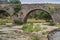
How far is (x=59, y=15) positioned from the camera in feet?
110

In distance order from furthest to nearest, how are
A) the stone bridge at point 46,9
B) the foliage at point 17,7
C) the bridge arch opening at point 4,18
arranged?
the bridge arch opening at point 4,18, the foliage at point 17,7, the stone bridge at point 46,9

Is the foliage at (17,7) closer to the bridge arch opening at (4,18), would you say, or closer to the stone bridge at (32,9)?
the stone bridge at (32,9)

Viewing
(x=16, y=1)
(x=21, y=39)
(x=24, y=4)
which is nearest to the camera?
(x=21, y=39)

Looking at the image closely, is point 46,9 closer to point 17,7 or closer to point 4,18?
point 17,7

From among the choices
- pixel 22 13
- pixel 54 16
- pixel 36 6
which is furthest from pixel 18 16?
pixel 54 16

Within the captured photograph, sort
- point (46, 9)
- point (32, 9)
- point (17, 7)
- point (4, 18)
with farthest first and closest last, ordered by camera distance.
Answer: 1. point (4, 18)
2. point (17, 7)
3. point (32, 9)
4. point (46, 9)

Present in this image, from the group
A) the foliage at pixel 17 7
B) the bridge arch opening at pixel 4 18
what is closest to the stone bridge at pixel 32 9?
the foliage at pixel 17 7

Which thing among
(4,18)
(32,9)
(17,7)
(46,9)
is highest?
(17,7)

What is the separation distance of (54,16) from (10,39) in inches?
526

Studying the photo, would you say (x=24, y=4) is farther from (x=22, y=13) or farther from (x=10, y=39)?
(x=10, y=39)

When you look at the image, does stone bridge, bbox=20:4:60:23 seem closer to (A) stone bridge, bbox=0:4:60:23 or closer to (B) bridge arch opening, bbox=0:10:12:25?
(A) stone bridge, bbox=0:4:60:23

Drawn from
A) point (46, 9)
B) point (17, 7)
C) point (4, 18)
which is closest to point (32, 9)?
point (46, 9)

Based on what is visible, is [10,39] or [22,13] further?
[22,13]

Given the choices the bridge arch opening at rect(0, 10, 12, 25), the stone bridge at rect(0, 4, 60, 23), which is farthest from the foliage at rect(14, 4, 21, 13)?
the bridge arch opening at rect(0, 10, 12, 25)
